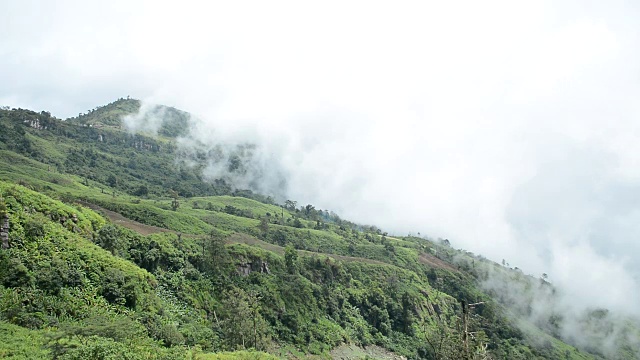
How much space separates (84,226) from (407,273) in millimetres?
110838

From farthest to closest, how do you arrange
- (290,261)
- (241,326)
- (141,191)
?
1. (141,191)
2. (290,261)
3. (241,326)

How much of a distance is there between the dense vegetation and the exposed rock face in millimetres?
280

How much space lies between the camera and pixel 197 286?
7894 cm

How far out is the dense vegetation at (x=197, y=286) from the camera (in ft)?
136

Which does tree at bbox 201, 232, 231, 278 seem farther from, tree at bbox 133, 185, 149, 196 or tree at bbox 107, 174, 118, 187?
tree at bbox 107, 174, 118, 187

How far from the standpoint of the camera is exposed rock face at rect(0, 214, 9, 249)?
46.0 metres

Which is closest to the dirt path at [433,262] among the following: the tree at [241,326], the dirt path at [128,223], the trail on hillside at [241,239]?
the trail on hillside at [241,239]

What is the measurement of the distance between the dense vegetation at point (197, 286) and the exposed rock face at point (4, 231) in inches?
11.0

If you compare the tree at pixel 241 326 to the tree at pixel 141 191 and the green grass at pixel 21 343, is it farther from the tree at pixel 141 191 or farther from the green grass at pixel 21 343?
the tree at pixel 141 191

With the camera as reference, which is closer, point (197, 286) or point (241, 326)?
point (241, 326)

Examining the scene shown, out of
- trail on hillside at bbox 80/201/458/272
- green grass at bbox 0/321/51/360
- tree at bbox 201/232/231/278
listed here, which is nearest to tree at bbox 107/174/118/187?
trail on hillside at bbox 80/201/458/272

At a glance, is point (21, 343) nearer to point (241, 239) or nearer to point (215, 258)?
point (215, 258)

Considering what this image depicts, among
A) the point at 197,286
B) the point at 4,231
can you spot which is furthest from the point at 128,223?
the point at 4,231

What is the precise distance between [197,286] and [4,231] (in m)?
37.3
